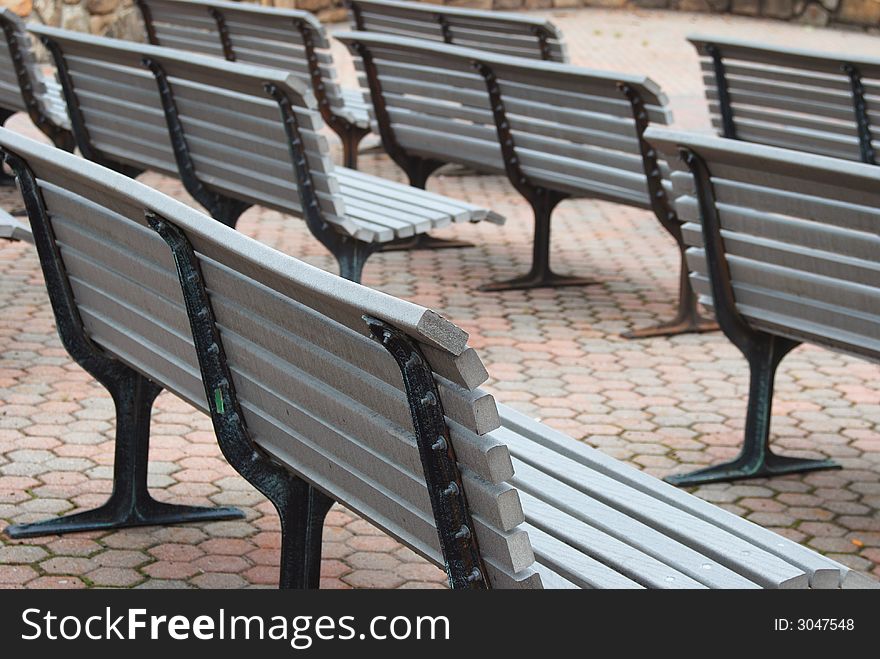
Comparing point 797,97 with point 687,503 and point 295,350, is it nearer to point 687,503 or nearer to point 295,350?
point 687,503

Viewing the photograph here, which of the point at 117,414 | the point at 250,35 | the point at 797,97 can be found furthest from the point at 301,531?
the point at 250,35

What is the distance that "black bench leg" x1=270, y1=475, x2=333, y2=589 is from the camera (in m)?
3.51

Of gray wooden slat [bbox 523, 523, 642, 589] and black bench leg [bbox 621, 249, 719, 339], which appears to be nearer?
gray wooden slat [bbox 523, 523, 642, 589]

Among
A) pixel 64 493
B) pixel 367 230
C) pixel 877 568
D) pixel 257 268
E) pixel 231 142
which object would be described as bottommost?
pixel 877 568

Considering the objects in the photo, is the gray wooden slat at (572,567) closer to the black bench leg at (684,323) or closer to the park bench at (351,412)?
the park bench at (351,412)

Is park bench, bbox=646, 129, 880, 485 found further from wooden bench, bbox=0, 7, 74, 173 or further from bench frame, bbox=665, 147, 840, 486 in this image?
wooden bench, bbox=0, 7, 74, 173

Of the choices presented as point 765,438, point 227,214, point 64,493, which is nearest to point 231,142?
point 227,214

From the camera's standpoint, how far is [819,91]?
753cm

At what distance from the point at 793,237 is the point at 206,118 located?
288 centimetres

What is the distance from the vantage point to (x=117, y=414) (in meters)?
4.25

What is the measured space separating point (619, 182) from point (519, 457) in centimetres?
354

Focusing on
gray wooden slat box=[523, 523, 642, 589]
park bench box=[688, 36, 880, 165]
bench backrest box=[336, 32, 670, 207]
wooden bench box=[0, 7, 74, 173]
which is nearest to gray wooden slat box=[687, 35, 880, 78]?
park bench box=[688, 36, 880, 165]

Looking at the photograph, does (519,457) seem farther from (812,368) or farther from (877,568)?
(812,368)

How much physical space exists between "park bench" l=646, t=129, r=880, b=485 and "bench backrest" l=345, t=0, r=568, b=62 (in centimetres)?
457
